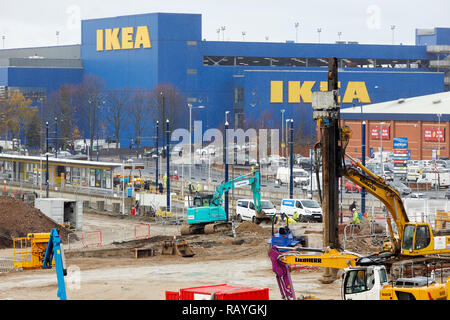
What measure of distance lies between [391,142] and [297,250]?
74376 mm

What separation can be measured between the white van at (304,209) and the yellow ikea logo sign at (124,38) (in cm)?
8242

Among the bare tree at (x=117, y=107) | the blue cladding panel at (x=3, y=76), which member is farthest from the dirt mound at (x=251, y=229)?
the blue cladding panel at (x=3, y=76)

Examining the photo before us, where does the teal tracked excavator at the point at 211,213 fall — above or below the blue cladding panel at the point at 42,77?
below

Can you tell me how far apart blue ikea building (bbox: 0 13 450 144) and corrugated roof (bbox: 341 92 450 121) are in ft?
69.1

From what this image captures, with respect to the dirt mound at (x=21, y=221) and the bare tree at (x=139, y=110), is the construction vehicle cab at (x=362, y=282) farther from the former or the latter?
the bare tree at (x=139, y=110)

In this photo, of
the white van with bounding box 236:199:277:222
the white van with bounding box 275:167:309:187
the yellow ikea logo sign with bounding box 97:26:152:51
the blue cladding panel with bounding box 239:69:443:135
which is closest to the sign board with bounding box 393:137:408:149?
the white van with bounding box 275:167:309:187

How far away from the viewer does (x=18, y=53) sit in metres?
184

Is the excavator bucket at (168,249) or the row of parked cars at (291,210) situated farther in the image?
the row of parked cars at (291,210)

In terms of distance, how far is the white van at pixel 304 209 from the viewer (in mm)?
58125

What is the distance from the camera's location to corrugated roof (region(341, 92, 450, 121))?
97.2 m

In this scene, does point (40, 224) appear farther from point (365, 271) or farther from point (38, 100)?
point (38, 100)

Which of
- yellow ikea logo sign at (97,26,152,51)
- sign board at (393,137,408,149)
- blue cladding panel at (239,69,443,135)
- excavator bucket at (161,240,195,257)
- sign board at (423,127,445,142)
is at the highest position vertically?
yellow ikea logo sign at (97,26,152,51)

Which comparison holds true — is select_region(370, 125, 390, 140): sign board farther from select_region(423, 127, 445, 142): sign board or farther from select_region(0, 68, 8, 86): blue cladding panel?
select_region(0, 68, 8, 86): blue cladding panel
